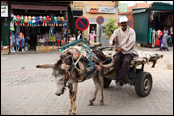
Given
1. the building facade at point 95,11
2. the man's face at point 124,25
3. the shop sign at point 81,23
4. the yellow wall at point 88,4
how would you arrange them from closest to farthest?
the man's face at point 124,25 < the shop sign at point 81,23 < the yellow wall at point 88,4 < the building facade at point 95,11

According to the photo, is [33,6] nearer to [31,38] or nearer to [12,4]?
[12,4]

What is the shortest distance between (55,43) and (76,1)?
5906 mm

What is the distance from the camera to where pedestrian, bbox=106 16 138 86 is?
15.6 ft

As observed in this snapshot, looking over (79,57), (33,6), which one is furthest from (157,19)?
(79,57)

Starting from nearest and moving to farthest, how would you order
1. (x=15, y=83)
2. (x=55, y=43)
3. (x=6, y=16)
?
1. (x=15, y=83)
2. (x=6, y=16)
3. (x=55, y=43)

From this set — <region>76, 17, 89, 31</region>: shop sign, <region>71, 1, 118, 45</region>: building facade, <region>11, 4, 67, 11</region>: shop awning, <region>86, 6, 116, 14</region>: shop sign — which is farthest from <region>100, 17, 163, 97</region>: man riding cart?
<region>86, 6, 116, 14</region>: shop sign

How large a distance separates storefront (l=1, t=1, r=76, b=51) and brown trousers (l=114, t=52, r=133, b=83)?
11.2m

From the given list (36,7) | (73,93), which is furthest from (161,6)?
(73,93)

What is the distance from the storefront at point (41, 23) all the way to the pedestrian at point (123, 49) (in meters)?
11.0

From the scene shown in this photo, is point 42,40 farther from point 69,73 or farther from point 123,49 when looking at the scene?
point 69,73

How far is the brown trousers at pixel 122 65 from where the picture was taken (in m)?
4.73

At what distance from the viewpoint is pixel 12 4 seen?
14805 mm

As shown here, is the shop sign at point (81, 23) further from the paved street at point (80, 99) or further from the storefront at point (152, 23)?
the storefront at point (152, 23)

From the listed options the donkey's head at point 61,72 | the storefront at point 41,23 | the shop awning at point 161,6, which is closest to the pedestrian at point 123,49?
the donkey's head at point 61,72
